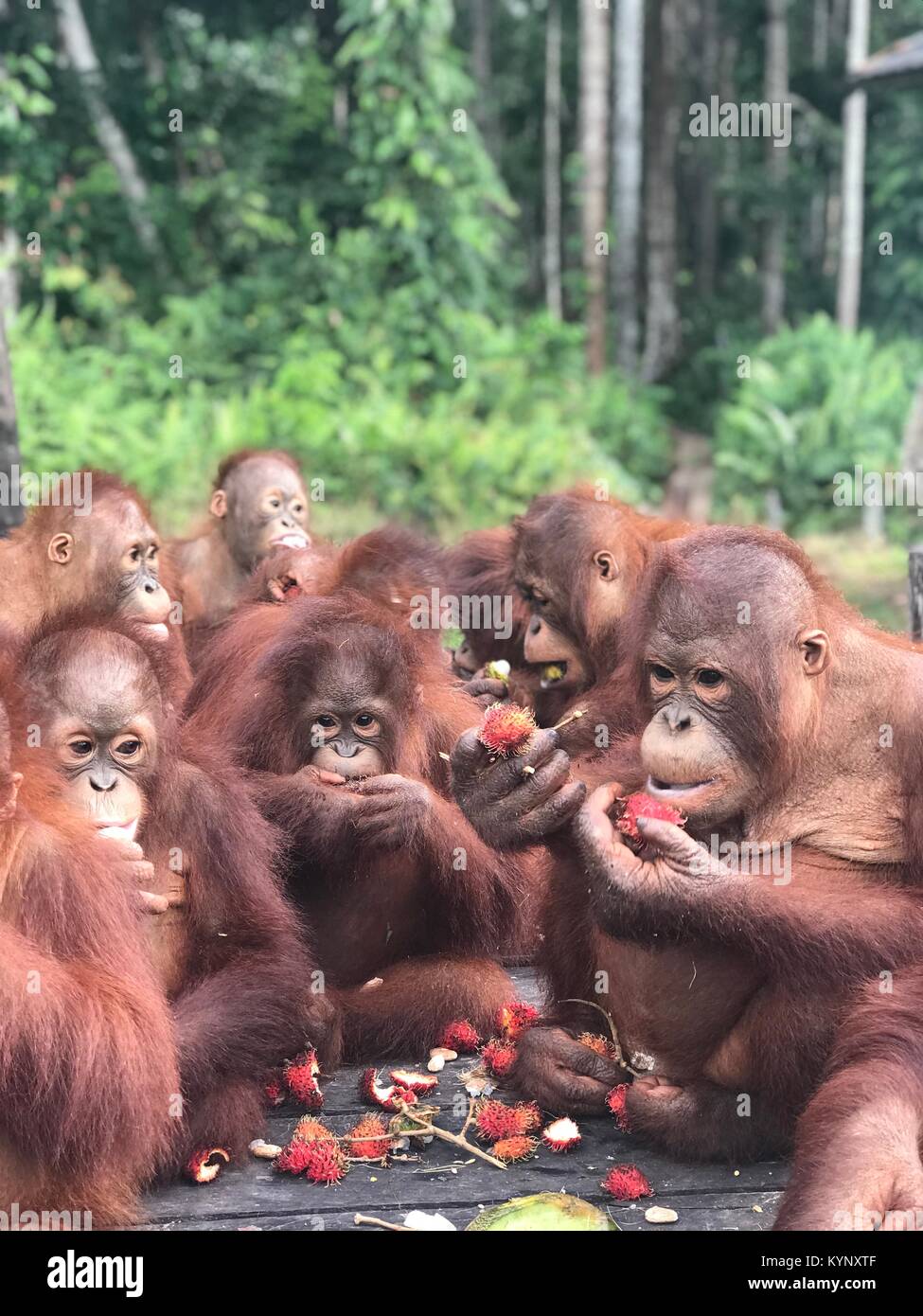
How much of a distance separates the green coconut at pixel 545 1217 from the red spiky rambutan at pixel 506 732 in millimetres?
826

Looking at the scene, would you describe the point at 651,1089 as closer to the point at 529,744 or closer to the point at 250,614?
the point at 529,744

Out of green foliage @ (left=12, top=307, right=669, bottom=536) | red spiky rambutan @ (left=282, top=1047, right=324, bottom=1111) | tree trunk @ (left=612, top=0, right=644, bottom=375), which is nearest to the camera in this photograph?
red spiky rambutan @ (left=282, top=1047, right=324, bottom=1111)

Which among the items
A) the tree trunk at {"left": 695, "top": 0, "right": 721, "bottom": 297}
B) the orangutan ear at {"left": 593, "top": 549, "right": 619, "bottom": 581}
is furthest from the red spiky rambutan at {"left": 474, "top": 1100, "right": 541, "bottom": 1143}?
the tree trunk at {"left": 695, "top": 0, "right": 721, "bottom": 297}

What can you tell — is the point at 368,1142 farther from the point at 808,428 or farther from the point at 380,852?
the point at 808,428

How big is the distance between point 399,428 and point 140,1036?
9.98 meters

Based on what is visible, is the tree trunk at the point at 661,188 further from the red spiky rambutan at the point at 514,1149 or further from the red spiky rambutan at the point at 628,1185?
the red spiky rambutan at the point at 628,1185

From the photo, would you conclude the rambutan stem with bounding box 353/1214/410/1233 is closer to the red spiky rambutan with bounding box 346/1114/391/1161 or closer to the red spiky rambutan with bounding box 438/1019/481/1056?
the red spiky rambutan with bounding box 346/1114/391/1161

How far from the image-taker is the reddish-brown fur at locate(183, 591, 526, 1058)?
3.77 metres

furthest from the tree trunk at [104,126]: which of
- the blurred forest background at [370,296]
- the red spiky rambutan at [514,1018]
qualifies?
the red spiky rambutan at [514,1018]

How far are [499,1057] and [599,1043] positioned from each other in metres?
0.26

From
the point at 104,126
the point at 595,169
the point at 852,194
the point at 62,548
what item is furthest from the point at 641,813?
the point at 852,194

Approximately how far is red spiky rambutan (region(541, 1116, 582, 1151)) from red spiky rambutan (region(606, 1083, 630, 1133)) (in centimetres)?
9

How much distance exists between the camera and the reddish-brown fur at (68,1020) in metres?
2.58

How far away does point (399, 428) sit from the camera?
12406mm
